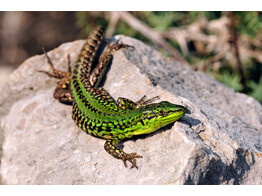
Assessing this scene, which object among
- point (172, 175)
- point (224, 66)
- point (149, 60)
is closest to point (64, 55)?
point (149, 60)

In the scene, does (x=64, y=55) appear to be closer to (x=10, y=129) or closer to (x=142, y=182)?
(x=10, y=129)

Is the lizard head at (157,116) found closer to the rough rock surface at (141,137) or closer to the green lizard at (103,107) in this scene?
the green lizard at (103,107)

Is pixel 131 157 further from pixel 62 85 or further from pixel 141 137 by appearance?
pixel 62 85

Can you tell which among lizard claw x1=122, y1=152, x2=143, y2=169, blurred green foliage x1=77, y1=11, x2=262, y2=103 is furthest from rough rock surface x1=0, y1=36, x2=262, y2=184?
blurred green foliage x1=77, y1=11, x2=262, y2=103

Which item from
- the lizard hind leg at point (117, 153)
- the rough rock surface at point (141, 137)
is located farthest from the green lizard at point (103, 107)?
the rough rock surface at point (141, 137)

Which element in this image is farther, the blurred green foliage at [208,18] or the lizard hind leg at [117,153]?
the blurred green foliage at [208,18]

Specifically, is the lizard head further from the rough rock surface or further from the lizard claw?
the lizard claw

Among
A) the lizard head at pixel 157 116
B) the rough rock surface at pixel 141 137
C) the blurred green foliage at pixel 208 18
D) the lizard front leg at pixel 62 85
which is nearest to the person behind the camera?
the rough rock surface at pixel 141 137

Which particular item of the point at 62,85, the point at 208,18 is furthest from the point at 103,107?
the point at 208,18
